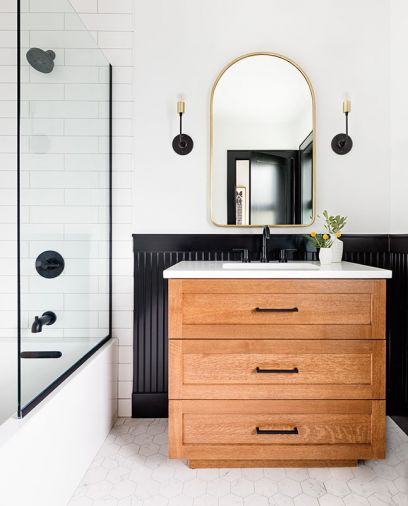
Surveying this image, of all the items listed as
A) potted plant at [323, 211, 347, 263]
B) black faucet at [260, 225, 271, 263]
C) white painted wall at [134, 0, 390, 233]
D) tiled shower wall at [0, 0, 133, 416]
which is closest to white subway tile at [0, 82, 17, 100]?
tiled shower wall at [0, 0, 133, 416]

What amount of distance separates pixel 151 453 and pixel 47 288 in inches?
36.8

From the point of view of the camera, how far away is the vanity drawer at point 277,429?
1578 mm

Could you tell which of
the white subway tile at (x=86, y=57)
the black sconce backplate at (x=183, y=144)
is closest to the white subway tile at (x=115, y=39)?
the white subway tile at (x=86, y=57)

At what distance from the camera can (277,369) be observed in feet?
5.19

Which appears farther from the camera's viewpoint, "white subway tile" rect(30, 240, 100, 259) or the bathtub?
"white subway tile" rect(30, 240, 100, 259)

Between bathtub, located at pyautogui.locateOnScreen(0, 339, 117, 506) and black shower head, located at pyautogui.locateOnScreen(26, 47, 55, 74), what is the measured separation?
0.88 meters

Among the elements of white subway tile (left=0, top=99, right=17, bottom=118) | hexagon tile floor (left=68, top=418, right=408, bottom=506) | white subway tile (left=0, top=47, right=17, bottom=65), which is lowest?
hexagon tile floor (left=68, top=418, right=408, bottom=506)

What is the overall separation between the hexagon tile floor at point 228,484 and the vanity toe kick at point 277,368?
91 millimetres

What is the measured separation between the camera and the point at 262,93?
2.12 m

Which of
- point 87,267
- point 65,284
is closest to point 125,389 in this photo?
point 87,267

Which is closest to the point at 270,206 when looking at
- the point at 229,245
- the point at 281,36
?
the point at 229,245

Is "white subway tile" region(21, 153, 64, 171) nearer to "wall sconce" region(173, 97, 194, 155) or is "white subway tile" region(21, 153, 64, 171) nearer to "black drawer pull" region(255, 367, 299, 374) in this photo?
"wall sconce" region(173, 97, 194, 155)

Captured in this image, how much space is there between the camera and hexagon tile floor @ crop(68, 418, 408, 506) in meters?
1.45

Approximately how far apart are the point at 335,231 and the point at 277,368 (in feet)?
2.63
